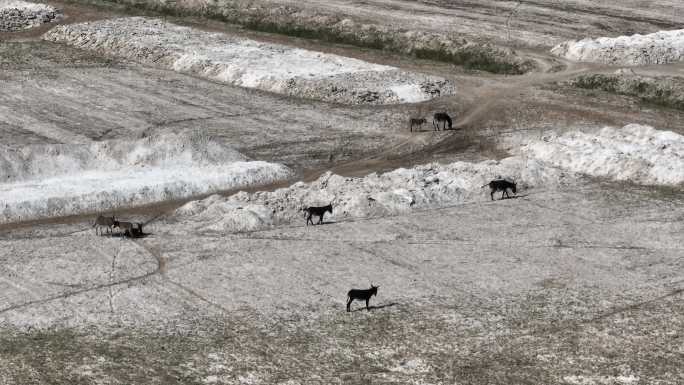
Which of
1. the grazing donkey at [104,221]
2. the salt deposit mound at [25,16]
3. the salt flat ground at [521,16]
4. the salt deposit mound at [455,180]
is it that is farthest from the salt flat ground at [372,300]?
the salt deposit mound at [25,16]

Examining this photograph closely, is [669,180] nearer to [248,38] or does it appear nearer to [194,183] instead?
[194,183]

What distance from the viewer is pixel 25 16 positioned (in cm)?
9456

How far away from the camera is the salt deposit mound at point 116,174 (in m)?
51.2

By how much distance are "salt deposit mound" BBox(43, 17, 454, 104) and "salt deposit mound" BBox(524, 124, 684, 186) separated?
50.8 ft

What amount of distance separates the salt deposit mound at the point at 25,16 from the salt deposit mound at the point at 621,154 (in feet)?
174

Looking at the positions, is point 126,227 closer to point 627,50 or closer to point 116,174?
point 116,174

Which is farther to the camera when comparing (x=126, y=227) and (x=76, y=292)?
(x=126, y=227)

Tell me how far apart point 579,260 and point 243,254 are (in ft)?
47.0

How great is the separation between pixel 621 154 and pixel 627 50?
25645 mm

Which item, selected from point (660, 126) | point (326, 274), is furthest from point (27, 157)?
point (660, 126)

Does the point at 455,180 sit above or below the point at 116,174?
above

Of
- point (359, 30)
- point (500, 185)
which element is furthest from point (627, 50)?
point (500, 185)

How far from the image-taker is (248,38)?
290 feet

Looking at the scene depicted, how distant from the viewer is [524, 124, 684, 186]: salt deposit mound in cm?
5500
